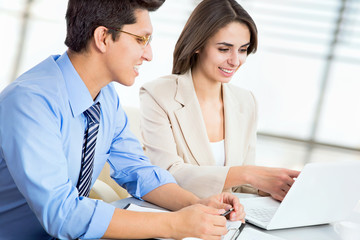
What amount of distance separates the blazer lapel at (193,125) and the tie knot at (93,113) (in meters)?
0.77

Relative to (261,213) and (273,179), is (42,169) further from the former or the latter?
(273,179)

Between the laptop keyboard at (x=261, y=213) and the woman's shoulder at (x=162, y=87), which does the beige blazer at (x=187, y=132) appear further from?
the laptop keyboard at (x=261, y=213)

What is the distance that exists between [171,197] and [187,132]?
639mm

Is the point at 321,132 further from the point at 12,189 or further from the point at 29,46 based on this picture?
the point at 12,189

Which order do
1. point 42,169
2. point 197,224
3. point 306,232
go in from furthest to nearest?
point 306,232 → point 197,224 → point 42,169

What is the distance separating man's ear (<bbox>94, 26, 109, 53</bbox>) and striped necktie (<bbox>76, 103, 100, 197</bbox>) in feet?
0.66

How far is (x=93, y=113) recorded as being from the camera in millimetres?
1378

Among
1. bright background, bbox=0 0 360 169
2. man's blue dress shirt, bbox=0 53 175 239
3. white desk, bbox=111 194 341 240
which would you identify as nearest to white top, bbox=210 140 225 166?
white desk, bbox=111 194 341 240

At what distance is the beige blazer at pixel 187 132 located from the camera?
188cm

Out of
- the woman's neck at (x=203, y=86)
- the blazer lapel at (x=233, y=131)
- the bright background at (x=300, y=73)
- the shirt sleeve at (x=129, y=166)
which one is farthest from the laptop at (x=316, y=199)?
the bright background at (x=300, y=73)

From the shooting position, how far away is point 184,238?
116 cm

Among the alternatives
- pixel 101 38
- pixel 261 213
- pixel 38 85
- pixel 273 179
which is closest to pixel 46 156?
pixel 38 85

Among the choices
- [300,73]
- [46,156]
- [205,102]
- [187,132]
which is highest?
[300,73]

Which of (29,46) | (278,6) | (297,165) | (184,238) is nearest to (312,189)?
(184,238)
